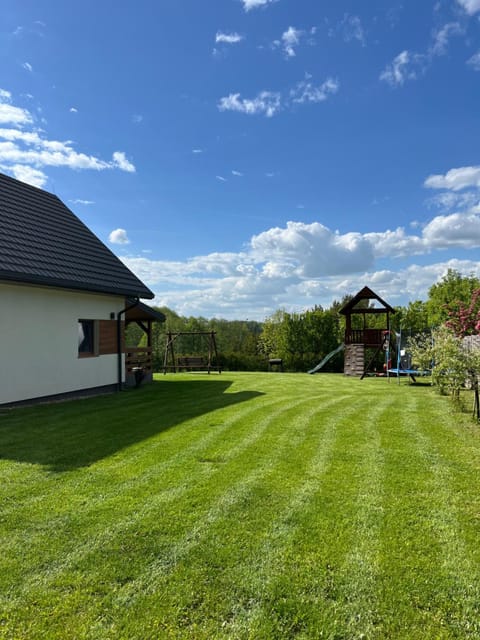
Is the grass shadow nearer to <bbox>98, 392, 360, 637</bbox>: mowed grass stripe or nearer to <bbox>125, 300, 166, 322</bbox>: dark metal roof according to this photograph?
<bbox>98, 392, 360, 637</bbox>: mowed grass stripe

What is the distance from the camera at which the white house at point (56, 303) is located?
8.48 m

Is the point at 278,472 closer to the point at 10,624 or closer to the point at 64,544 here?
the point at 64,544

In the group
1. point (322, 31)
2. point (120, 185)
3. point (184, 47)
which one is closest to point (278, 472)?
point (322, 31)

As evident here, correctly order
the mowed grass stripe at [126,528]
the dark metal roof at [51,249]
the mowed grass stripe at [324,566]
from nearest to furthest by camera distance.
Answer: the mowed grass stripe at [324,566]
the mowed grass stripe at [126,528]
the dark metal roof at [51,249]

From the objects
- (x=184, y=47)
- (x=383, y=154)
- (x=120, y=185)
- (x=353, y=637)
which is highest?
(x=184, y=47)

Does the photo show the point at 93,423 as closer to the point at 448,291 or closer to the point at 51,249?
the point at 51,249

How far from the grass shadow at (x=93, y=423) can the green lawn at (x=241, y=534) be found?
2.5 inches

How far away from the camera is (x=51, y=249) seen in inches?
403

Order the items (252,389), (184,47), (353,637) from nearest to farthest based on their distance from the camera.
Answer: (353,637) < (184,47) < (252,389)

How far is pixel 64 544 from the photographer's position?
2.98 metres

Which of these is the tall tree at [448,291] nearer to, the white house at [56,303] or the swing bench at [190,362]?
the swing bench at [190,362]

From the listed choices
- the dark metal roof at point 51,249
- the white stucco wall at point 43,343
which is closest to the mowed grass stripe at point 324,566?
the white stucco wall at point 43,343

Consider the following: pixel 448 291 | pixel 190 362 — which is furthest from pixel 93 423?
pixel 448 291

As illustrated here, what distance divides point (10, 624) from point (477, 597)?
2717 mm
